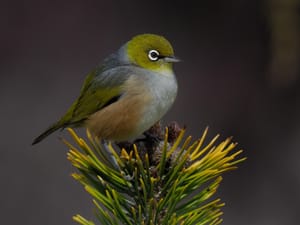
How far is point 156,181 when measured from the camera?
2.57 metres

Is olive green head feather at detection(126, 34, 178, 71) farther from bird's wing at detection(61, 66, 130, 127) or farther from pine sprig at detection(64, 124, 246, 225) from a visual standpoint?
pine sprig at detection(64, 124, 246, 225)

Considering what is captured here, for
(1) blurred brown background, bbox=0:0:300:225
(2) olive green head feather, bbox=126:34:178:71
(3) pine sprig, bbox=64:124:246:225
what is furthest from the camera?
(1) blurred brown background, bbox=0:0:300:225

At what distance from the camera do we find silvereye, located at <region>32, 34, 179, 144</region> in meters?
3.52

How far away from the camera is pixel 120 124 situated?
11.6ft

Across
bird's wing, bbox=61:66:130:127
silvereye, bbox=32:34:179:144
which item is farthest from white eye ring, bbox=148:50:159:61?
bird's wing, bbox=61:66:130:127

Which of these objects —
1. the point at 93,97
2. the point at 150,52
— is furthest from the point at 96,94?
the point at 150,52

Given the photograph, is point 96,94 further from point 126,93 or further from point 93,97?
point 126,93

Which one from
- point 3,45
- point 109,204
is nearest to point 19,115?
point 3,45

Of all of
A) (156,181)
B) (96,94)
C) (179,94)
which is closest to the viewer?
(156,181)

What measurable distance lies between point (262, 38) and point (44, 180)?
2617 mm

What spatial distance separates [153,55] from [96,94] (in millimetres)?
351

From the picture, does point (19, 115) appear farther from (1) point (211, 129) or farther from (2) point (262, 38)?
(2) point (262, 38)

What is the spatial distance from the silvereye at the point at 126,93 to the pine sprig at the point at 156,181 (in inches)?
31.2

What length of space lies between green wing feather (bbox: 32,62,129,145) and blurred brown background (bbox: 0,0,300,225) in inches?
112
